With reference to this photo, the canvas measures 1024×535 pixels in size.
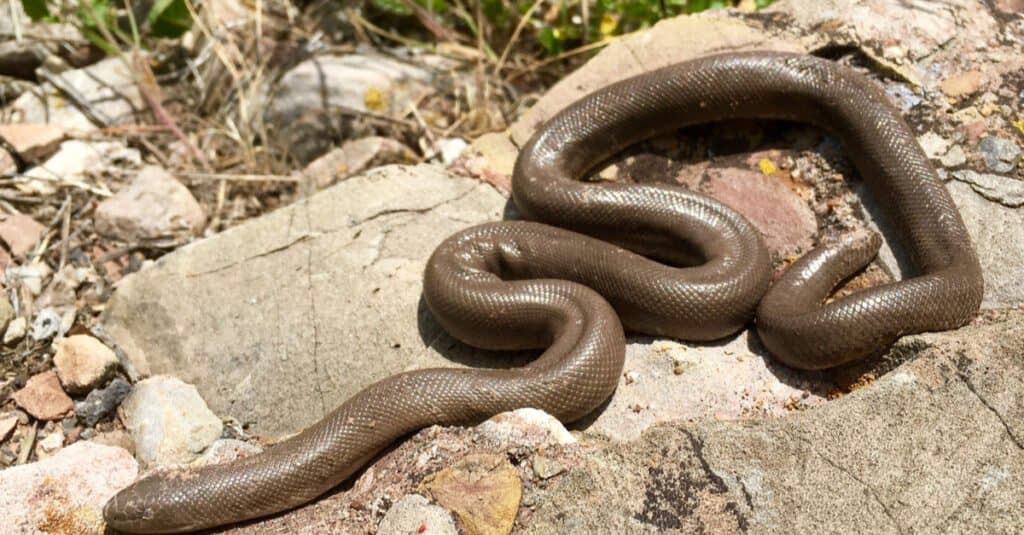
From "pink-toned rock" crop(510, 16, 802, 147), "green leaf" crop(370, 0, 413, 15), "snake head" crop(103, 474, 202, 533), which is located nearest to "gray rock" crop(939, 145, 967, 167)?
"pink-toned rock" crop(510, 16, 802, 147)

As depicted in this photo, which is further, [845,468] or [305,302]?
[305,302]

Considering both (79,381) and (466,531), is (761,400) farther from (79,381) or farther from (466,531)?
(79,381)

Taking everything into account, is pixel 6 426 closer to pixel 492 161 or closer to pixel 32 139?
pixel 32 139

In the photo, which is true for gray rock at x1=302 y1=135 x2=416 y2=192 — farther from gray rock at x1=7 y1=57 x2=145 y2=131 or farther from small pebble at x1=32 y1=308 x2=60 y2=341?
small pebble at x1=32 y1=308 x2=60 y2=341

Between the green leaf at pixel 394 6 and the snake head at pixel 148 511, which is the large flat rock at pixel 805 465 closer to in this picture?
the snake head at pixel 148 511

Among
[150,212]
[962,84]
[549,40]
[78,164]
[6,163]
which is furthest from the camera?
[549,40]

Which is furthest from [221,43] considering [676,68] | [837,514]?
[837,514]

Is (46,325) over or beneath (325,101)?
beneath

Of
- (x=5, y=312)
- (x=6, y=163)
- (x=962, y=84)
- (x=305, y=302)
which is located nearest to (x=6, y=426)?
(x=5, y=312)
